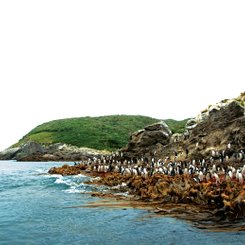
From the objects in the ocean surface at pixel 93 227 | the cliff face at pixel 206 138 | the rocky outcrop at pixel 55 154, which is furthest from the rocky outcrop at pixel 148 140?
the rocky outcrop at pixel 55 154

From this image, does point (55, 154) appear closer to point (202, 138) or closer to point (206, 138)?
point (202, 138)

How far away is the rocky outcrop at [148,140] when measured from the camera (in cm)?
8162

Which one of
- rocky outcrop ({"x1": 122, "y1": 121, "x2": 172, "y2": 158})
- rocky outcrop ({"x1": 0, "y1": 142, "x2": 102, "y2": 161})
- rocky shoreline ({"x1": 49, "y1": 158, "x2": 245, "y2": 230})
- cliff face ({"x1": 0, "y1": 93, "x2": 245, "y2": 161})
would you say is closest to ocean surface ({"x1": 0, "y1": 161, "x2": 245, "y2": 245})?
rocky shoreline ({"x1": 49, "y1": 158, "x2": 245, "y2": 230})

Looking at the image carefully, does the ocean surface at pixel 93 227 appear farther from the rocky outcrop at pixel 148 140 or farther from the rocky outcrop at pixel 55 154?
the rocky outcrop at pixel 55 154

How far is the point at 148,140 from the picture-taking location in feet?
273

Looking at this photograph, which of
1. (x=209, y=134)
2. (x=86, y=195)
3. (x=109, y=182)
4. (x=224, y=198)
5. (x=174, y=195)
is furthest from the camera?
(x=209, y=134)

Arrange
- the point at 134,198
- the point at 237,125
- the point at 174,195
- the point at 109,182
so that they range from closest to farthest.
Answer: the point at 174,195
the point at 134,198
the point at 109,182
the point at 237,125

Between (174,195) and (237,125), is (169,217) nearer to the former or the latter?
(174,195)

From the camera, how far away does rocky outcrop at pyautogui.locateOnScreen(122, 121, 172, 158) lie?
81625 millimetres

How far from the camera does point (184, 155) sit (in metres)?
66.6

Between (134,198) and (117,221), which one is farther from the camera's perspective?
(134,198)

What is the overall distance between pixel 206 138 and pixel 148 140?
20384 mm

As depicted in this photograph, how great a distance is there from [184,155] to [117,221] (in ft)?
138

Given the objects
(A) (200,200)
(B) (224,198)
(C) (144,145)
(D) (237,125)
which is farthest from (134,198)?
(C) (144,145)
